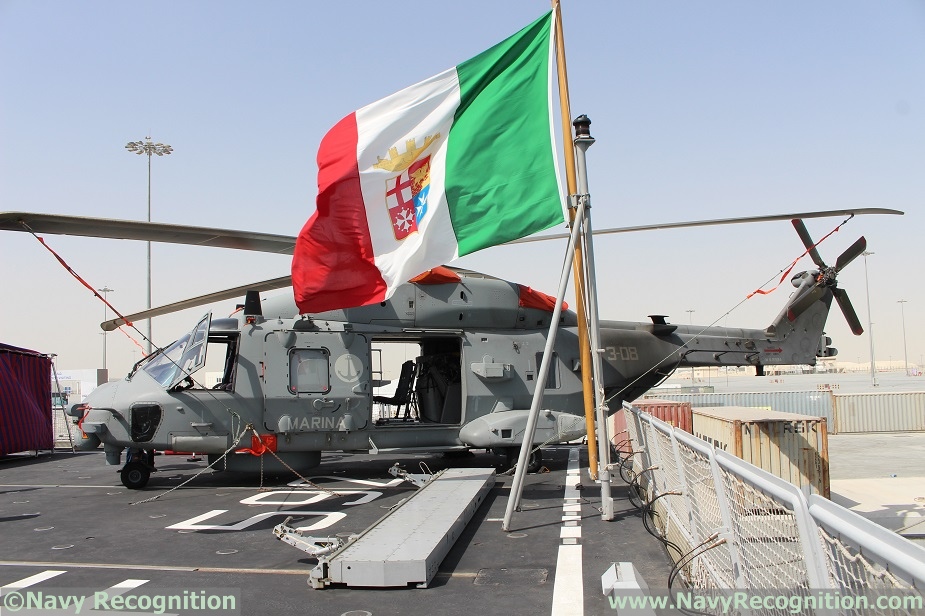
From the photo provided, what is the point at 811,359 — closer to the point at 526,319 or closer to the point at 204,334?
the point at 526,319

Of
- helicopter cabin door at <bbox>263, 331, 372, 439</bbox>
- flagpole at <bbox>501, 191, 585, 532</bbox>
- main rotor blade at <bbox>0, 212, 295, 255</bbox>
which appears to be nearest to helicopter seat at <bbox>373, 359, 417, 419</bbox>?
helicopter cabin door at <bbox>263, 331, 372, 439</bbox>

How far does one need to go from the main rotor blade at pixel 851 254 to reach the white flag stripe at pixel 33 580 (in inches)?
587

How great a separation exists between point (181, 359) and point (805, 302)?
1342 cm

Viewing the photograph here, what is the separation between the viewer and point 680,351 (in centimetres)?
1568

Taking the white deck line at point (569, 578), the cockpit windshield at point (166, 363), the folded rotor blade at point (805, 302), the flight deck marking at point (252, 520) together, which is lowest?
the flight deck marking at point (252, 520)

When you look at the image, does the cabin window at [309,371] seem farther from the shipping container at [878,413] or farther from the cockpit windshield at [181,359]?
the shipping container at [878,413]

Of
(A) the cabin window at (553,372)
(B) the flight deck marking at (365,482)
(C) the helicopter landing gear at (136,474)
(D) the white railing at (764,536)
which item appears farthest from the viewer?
(A) the cabin window at (553,372)

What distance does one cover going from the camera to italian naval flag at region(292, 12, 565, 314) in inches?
344

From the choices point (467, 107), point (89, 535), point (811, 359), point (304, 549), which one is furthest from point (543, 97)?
point (811, 359)

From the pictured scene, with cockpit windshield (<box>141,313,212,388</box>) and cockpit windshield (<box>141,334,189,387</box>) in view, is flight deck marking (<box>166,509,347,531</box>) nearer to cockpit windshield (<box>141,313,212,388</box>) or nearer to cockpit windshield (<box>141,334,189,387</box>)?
cockpit windshield (<box>141,313,212,388</box>)

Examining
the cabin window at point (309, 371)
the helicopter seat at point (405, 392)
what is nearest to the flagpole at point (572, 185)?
the cabin window at point (309, 371)

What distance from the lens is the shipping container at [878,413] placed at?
31547 millimetres

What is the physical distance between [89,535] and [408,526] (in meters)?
4.03

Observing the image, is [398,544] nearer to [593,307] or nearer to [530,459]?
[593,307]
